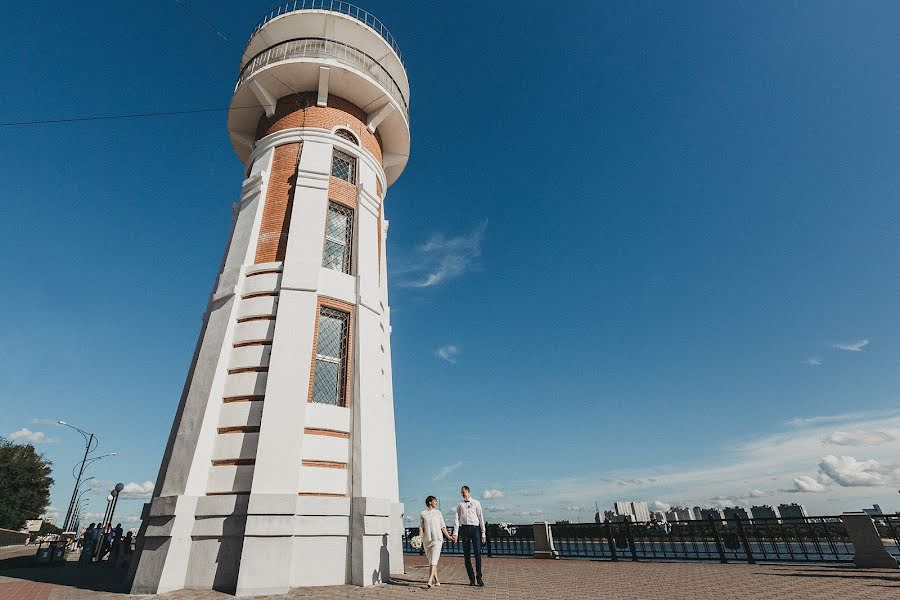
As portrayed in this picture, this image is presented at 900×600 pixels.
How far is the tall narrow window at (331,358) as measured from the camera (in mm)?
10328

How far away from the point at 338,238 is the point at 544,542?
1220 centimetres

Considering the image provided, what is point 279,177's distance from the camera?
511 inches

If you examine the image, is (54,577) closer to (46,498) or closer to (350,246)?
(350,246)

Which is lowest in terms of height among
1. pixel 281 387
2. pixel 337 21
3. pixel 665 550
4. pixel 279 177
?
pixel 665 550

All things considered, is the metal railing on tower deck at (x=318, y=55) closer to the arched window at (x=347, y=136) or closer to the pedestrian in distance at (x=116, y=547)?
the arched window at (x=347, y=136)

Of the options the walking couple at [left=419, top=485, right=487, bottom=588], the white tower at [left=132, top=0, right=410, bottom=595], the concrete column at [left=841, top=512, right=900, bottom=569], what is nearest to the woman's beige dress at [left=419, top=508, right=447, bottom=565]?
the walking couple at [left=419, top=485, right=487, bottom=588]

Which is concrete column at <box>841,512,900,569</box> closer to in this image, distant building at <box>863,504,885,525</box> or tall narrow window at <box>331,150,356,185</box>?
distant building at <box>863,504,885,525</box>

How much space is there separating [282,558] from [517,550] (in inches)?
403

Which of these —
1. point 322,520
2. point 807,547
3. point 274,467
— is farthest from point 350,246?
point 807,547

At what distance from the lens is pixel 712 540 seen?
1197 centimetres

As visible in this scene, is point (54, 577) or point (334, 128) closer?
point (54, 577)

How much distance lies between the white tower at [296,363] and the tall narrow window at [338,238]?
0.04 m

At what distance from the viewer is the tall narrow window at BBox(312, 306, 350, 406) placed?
10.3 metres

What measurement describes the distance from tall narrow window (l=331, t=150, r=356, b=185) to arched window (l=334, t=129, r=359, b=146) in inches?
23.2
